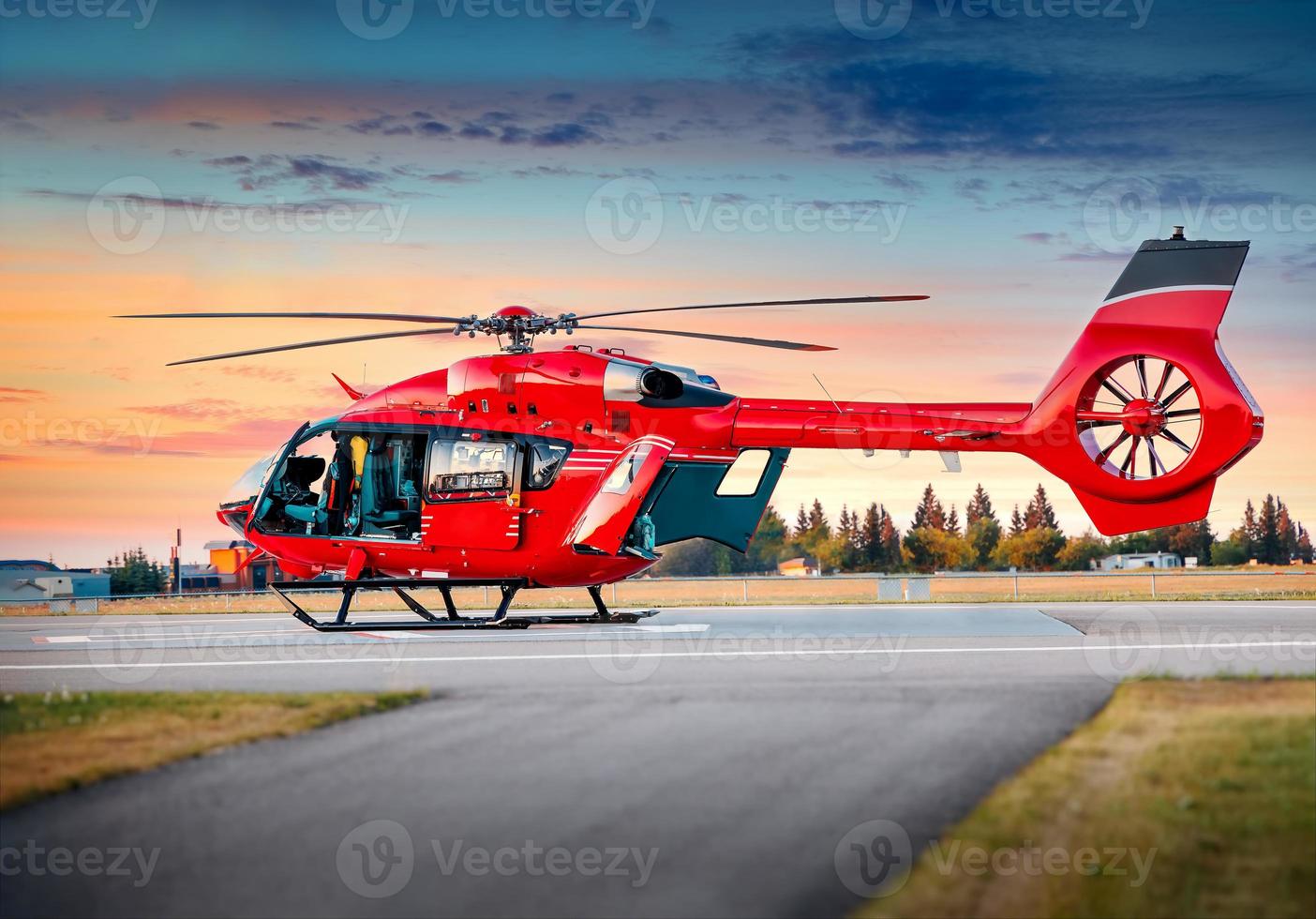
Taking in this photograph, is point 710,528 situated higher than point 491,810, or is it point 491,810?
point 710,528

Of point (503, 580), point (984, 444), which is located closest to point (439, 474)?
point (503, 580)

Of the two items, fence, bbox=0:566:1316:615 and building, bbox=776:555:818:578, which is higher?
fence, bbox=0:566:1316:615

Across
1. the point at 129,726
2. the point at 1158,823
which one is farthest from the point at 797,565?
the point at 1158,823

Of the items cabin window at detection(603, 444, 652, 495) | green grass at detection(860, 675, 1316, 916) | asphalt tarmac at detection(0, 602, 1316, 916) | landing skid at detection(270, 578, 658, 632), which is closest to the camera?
green grass at detection(860, 675, 1316, 916)

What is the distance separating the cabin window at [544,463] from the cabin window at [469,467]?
338 millimetres

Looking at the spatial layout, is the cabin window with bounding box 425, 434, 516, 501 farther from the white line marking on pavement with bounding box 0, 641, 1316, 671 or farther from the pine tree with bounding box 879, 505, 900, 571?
the pine tree with bounding box 879, 505, 900, 571

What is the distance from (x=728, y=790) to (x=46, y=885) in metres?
4.34

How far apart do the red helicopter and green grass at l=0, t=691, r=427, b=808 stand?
6902 millimetres

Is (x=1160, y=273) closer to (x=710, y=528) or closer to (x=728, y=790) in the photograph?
(x=710, y=528)

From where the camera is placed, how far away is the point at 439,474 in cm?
2105

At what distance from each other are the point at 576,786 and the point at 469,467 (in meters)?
12.7

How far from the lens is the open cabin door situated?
1980cm

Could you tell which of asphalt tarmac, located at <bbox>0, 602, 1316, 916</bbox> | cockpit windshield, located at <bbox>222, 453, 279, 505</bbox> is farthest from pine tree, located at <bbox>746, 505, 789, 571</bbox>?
asphalt tarmac, located at <bbox>0, 602, 1316, 916</bbox>

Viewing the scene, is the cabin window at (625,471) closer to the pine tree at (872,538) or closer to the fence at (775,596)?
the fence at (775,596)
